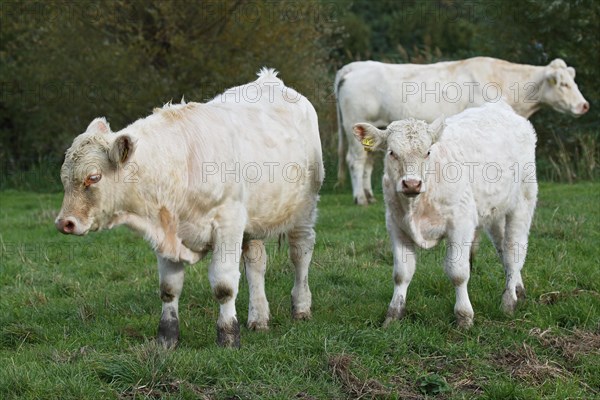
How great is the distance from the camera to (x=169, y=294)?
7.17 metres

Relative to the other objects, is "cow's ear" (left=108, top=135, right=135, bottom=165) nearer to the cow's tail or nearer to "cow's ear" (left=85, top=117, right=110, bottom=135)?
"cow's ear" (left=85, top=117, right=110, bottom=135)

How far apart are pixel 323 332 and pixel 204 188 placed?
4.60 ft

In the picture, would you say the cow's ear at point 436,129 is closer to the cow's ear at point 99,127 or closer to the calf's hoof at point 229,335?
the calf's hoof at point 229,335

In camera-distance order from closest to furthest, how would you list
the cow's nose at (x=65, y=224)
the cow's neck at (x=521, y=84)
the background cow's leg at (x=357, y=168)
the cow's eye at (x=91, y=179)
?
the cow's nose at (x=65, y=224), the cow's eye at (x=91, y=179), the background cow's leg at (x=357, y=168), the cow's neck at (x=521, y=84)

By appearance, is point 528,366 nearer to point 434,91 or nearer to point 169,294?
point 169,294

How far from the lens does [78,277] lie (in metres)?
9.76

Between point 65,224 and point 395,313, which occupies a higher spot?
point 65,224

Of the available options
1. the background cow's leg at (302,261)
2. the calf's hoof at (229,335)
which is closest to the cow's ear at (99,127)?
the calf's hoof at (229,335)

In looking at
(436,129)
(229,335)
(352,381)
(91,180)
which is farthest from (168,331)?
(436,129)

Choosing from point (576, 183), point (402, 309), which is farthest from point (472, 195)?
point (576, 183)

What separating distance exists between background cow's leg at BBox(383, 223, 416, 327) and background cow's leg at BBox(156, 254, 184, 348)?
1701 millimetres

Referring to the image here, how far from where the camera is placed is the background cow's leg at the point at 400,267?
24.5ft

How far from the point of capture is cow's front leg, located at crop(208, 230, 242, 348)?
6.89 meters

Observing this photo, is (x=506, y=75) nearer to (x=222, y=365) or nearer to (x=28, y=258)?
(x=28, y=258)
